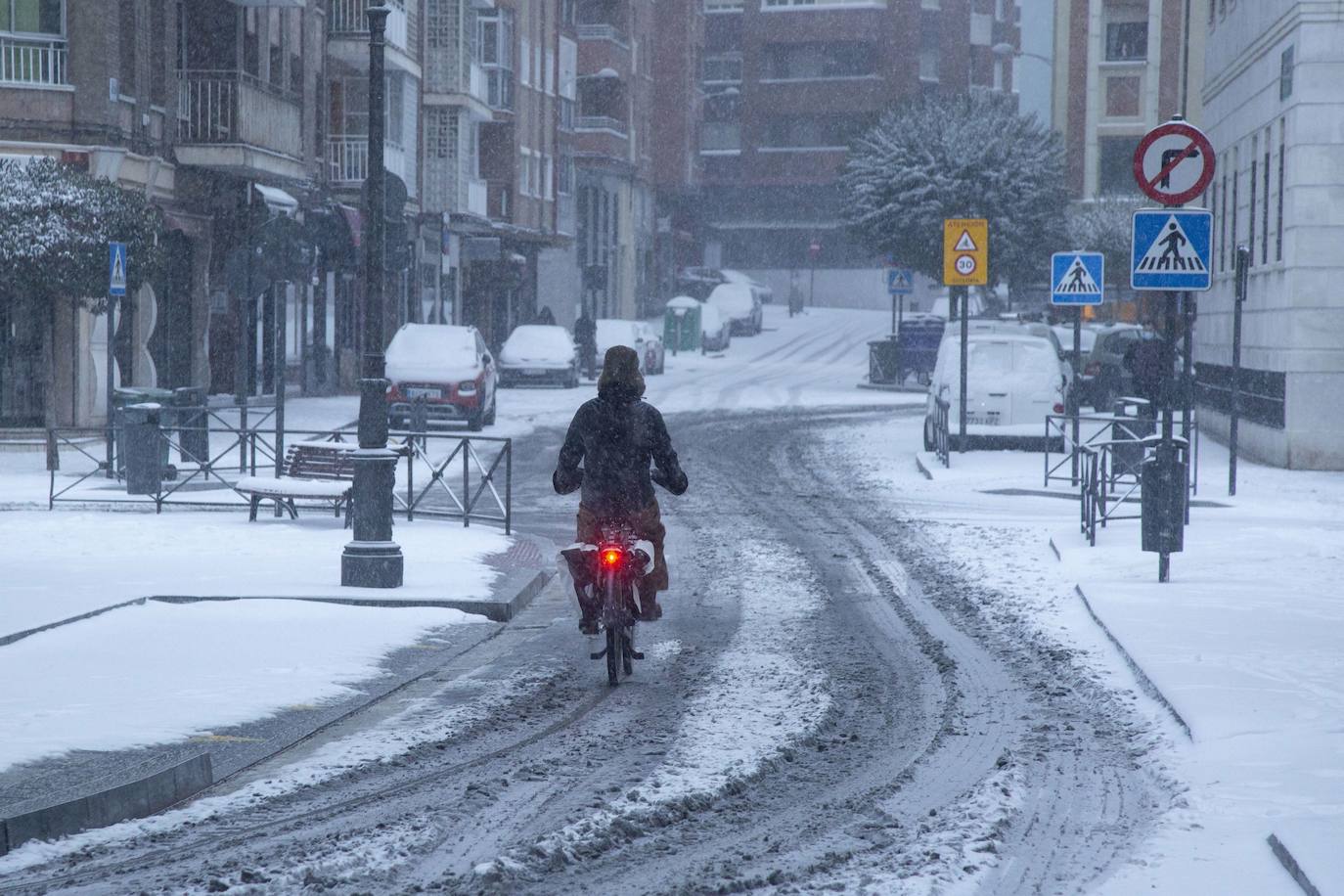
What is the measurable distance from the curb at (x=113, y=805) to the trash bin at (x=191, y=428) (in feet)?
36.2

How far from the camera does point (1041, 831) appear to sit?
6.08 metres

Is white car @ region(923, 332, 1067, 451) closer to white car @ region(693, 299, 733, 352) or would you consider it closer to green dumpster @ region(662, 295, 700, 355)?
green dumpster @ region(662, 295, 700, 355)

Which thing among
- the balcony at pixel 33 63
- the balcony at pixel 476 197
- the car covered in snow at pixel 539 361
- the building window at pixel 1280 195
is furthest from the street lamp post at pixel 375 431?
the balcony at pixel 476 197

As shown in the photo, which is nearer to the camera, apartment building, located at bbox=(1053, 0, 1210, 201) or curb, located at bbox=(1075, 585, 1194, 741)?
curb, located at bbox=(1075, 585, 1194, 741)

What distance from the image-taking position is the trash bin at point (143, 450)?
54.3ft

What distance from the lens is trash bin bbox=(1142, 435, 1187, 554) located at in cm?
1206

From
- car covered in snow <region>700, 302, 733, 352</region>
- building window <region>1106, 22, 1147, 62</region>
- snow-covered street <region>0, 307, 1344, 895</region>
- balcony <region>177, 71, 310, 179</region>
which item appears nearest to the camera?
snow-covered street <region>0, 307, 1344, 895</region>

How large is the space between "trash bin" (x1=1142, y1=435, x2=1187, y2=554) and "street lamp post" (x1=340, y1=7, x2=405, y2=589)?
4913mm

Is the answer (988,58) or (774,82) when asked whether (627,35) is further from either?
(988,58)

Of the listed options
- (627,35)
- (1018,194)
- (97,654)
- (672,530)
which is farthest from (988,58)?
(97,654)

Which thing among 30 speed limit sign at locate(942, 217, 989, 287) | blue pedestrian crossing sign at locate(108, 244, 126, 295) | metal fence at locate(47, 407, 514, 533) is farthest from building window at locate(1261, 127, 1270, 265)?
blue pedestrian crossing sign at locate(108, 244, 126, 295)

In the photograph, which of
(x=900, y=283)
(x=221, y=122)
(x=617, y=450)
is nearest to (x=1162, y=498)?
(x=617, y=450)

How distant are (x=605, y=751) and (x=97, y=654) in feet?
10.1

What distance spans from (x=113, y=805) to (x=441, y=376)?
21.9 m
